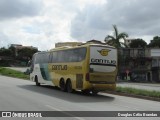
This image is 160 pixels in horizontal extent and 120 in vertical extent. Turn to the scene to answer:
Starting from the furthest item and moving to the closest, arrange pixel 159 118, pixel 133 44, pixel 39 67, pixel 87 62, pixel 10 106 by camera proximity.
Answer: pixel 133 44 < pixel 39 67 < pixel 87 62 < pixel 10 106 < pixel 159 118

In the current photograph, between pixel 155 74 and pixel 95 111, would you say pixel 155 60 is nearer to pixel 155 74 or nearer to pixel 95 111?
pixel 155 74

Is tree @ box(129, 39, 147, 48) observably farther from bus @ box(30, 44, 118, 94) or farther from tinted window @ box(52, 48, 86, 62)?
bus @ box(30, 44, 118, 94)

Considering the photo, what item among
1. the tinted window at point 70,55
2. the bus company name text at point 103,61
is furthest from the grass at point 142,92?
the tinted window at point 70,55

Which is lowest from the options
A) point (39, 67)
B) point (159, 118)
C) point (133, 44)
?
point (159, 118)

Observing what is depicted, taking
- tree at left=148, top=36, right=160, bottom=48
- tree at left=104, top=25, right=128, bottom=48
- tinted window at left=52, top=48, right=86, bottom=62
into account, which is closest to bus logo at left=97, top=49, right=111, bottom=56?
tinted window at left=52, top=48, right=86, bottom=62

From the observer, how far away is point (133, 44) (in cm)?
12338

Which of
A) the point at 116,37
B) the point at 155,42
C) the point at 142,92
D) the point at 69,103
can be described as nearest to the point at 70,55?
the point at 142,92

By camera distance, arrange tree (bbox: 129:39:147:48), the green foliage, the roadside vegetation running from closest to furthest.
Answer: the roadside vegetation < tree (bbox: 129:39:147:48) < the green foliage

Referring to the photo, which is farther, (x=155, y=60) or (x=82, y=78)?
Answer: (x=155, y=60)

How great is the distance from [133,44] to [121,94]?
99253mm

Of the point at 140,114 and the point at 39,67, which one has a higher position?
the point at 39,67

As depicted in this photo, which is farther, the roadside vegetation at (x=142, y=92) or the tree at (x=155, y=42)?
the tree at (x=155, y=42)

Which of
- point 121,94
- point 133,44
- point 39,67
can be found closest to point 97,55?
point 121,94

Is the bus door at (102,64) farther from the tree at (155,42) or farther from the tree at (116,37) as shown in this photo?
the tree at (155,42)
